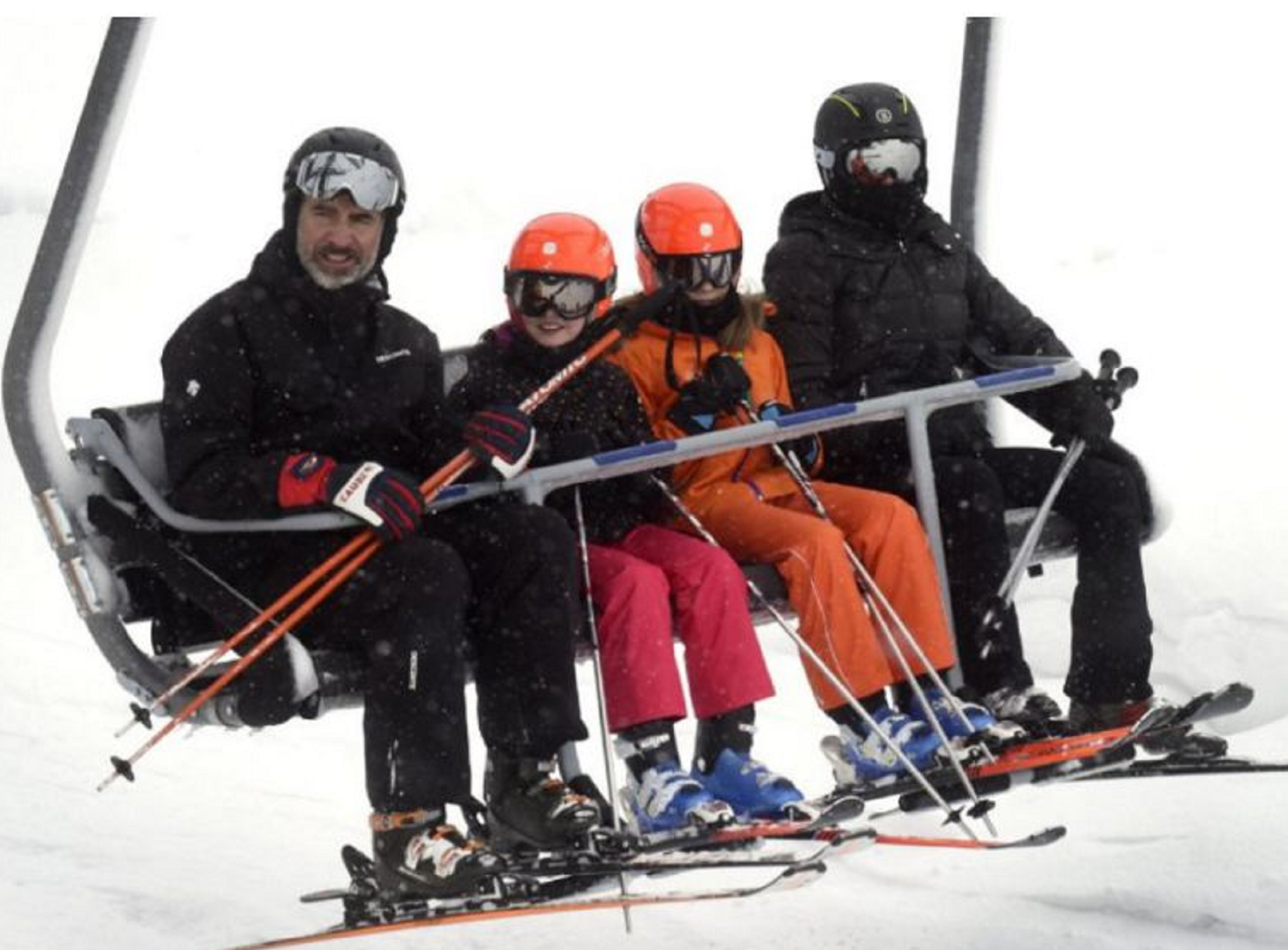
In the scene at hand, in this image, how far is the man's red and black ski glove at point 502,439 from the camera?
4.99 m

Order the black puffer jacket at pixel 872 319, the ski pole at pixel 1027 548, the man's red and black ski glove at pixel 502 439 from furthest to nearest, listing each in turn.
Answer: the black puffer jacket at pixel 872 319
the ski pole at pixel 1027 548
the man's red and black ski glove at pixel 502 439

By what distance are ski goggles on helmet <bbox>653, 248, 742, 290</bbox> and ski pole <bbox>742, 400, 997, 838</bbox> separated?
1.20 ft

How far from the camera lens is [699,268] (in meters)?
5.68

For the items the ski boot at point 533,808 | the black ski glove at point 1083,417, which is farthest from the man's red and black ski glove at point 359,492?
the black ski glove at point 1083,417

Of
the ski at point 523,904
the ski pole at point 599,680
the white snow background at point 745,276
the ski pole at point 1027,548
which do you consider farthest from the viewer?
the white snow background at point 745,276

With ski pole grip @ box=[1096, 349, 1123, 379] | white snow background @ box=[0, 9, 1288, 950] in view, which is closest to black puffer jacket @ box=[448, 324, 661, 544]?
→ ski pole grip @ box=[1096, 349, 1123, 379]

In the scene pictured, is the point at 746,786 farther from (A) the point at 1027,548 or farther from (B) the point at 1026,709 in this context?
(A) the point at 1027,548

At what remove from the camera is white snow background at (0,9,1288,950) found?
7.20 meters

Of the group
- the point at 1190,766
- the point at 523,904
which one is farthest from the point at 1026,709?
the point at 523,904

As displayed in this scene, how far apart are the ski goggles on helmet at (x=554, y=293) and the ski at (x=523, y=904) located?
1.40 meters

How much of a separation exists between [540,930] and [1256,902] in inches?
86.0

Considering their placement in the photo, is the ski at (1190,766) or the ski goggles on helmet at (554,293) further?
the ski goggles on helmet at (554,293)

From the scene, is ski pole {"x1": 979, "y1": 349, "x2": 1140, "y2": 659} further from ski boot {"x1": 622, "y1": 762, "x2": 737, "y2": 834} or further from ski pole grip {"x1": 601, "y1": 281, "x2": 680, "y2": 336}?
ski pole grip {"x1": 601, "y1": 281, "x2": 680, "y2": 336}

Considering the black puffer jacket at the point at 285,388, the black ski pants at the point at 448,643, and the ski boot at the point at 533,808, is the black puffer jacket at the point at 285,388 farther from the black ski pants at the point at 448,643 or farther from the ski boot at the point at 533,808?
the ski boot at the point at 533,808
